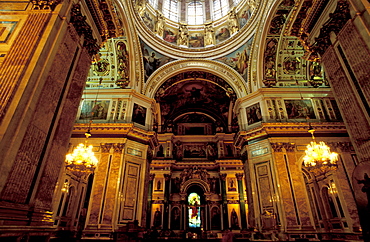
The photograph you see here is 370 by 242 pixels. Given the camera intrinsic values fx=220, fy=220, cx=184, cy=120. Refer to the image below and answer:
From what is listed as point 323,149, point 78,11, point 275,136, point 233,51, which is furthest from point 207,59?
point 78,11

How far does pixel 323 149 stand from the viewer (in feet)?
26.5

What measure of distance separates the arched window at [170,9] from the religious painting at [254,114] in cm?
925

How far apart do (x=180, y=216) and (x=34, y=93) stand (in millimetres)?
15303

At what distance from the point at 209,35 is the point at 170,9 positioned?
3936 millimetres

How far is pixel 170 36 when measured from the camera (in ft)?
50.6

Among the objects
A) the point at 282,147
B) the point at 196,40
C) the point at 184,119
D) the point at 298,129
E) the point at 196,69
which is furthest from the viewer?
the point at 184,119

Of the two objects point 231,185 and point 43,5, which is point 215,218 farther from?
point 43,5

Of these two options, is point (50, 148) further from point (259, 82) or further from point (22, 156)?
point (259, 82)

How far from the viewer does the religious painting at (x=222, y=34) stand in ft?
49.2

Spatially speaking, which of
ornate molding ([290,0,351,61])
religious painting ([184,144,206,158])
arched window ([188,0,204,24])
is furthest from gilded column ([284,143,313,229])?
arched window ([188,0,204,24])

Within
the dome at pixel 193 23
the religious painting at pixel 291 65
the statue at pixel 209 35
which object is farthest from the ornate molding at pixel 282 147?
the statue at pixel 209 35

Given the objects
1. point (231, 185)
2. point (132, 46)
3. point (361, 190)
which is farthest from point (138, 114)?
point (361, 190)

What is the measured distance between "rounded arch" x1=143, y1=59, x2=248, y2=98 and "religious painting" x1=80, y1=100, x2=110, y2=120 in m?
2.43

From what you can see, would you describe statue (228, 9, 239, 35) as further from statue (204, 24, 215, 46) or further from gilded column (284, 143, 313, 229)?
gilded column (284, 143, 313, 229)
